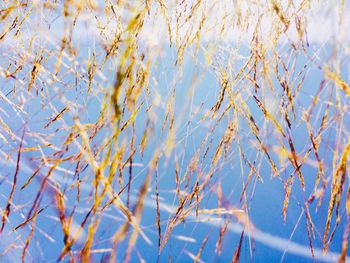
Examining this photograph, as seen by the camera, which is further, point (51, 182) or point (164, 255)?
point (164, 255)

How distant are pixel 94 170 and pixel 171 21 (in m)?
0.34

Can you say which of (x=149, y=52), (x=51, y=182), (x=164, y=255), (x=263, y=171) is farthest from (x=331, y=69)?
(x=164, y=255)

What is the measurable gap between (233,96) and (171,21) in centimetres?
18

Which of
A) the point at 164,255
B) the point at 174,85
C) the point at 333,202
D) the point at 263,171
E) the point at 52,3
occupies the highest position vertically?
the point at 52,3

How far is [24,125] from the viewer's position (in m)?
0.74

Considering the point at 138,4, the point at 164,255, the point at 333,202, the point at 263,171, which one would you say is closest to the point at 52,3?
the point at 138,4

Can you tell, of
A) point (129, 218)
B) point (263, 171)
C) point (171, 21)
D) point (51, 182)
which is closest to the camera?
point (129, 218)

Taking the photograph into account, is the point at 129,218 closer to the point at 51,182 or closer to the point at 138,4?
the point at 51,182

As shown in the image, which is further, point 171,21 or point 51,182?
point 171,21

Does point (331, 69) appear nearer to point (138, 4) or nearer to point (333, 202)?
point (333, 202)

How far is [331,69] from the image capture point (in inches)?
27.5

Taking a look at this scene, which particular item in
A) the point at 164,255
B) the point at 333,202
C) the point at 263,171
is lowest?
the point at 164,255

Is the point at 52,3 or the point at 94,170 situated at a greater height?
the point at 52,3

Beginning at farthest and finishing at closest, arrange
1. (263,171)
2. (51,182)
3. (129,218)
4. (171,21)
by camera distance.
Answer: (263,171) < (171,21) < (51,182) < (129,218)
